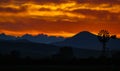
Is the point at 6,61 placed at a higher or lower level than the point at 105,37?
lower

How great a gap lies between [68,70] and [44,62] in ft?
93.0

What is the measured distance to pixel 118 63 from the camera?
10912cm

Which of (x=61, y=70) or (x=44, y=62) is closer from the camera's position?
(x=61, y=70)

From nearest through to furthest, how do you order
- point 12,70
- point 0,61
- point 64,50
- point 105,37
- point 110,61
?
point 12,70 → point 0,61 → point 110,61 → point 105,37 → point 64,50

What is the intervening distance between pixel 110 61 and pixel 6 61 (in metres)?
26.6

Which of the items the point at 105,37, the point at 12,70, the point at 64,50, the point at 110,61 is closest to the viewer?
the point at 12,70

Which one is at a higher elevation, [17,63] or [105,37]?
[105,37]

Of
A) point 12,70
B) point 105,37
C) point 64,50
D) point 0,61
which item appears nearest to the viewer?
point 12,70

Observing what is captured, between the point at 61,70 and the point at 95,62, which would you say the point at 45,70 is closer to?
the point at 61,70

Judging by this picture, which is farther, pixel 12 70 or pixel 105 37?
pixel 105 37

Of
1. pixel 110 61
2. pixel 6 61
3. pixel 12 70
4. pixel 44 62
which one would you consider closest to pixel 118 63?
pixel 110 61

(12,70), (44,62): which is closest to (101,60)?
(44,62)

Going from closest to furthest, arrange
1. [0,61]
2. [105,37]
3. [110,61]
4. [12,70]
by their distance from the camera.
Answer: [12,70], [0,61], [110,61], [105,37]

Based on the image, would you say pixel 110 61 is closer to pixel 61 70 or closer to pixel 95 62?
pixel 95 62
